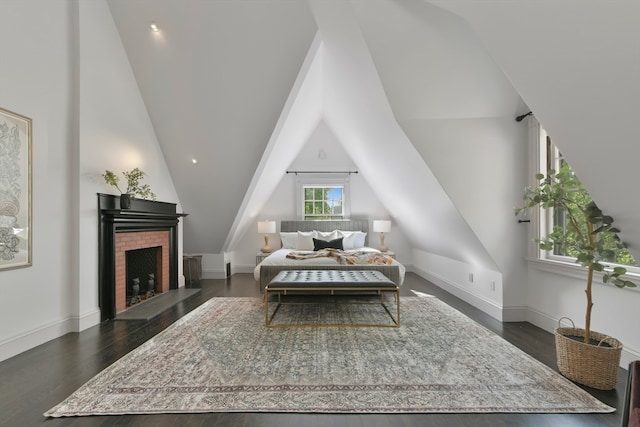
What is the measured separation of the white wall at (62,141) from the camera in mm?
2375

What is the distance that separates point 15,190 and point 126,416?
2021mm

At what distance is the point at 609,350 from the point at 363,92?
9.62 ft

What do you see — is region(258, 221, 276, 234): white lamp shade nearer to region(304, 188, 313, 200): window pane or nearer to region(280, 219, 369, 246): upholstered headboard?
region(280, 219, 369, 246): upholstered headboard

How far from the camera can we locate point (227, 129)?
12.9 feet

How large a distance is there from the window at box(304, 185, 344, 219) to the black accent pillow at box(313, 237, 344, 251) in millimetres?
878

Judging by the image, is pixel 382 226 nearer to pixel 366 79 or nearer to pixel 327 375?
pixel 366 79

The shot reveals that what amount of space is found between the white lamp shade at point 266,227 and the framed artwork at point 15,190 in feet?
12.0

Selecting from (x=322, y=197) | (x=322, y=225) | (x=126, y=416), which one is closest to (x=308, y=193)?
(x=322, y=197)

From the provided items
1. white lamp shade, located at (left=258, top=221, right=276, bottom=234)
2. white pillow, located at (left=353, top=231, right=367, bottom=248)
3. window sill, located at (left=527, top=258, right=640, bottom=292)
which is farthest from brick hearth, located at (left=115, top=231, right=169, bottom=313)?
window sill, located at (left=527, top=258, right=640, bottom=292)

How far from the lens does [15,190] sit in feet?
7.72

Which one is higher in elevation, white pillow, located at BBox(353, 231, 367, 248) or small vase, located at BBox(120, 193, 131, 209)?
small vase, located at BBox(120, 193, 131, 209)

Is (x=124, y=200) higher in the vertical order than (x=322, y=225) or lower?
higher

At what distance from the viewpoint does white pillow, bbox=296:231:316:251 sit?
19.3 feet

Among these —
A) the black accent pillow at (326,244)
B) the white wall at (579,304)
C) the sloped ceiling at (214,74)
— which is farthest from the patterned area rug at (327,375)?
the black accent pillow at (326,244)
